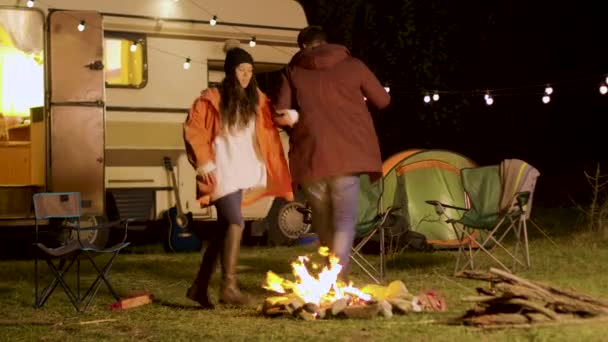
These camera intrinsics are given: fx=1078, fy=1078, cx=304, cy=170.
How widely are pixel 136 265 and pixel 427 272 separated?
2434 millimetres

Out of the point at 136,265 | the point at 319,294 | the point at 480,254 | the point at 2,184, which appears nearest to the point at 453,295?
the point at 319,294

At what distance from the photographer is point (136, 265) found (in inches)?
338

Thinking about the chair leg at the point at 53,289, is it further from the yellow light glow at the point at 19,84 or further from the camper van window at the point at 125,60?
the yellow light glow at the point at 19,84

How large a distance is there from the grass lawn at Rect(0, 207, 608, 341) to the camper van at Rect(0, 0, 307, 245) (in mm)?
640

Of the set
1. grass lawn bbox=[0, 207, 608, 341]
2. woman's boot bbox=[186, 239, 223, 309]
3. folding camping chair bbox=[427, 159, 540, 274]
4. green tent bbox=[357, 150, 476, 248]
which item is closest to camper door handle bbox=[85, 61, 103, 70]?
grass lawn bbox=[0, 207, 608, 341]

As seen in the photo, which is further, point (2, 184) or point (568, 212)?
point (568, 212)

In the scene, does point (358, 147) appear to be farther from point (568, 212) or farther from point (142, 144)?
point (568, 212)

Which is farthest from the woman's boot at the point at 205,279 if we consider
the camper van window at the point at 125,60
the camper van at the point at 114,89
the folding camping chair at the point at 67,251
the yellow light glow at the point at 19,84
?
the yellow light glow at the point at 19,84

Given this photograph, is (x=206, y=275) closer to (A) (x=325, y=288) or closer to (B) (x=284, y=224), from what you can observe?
(A) (x=325, y=288)

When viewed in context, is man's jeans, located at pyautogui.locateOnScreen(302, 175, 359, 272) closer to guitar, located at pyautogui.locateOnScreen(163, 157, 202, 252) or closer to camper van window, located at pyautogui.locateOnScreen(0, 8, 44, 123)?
guitar, located at pyautogui.locateOnScreen(163, 157, 202, 252)

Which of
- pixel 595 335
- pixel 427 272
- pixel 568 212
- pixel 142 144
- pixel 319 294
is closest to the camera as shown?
pixel 595 335

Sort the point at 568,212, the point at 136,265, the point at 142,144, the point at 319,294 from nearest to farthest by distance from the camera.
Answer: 1. the point at 319,294
2. the point at 136,265
3. the point at 142,144
4. the point at 568,212

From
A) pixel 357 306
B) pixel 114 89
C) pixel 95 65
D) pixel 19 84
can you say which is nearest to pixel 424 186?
pixel 114 89

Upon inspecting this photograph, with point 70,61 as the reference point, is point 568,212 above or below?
below
